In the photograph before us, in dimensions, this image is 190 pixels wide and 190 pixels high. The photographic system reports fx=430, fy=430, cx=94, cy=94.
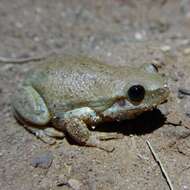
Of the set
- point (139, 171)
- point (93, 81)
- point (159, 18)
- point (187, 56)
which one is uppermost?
point (159, 18)

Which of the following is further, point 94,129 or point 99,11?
point 99,11

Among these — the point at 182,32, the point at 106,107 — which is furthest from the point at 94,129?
the point at 182,32

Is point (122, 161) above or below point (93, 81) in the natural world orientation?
below

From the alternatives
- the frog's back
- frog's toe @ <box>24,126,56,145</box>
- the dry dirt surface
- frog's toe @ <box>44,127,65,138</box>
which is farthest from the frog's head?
frog's toe @ <box>24,126,56,145</box>

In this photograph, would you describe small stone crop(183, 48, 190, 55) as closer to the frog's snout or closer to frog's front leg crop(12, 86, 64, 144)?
the frog's snout

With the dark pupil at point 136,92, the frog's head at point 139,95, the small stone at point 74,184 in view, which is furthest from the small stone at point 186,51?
the small stone at point 74,184

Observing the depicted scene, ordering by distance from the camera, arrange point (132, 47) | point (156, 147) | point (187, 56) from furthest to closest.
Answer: point (132, 47)
point (187, 56)
point (156, 147)

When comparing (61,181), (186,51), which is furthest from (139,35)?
(61,181)

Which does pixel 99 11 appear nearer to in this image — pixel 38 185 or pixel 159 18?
pixel 159 18

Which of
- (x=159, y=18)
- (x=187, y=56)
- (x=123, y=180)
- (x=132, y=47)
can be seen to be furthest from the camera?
(x=159, y=18)
